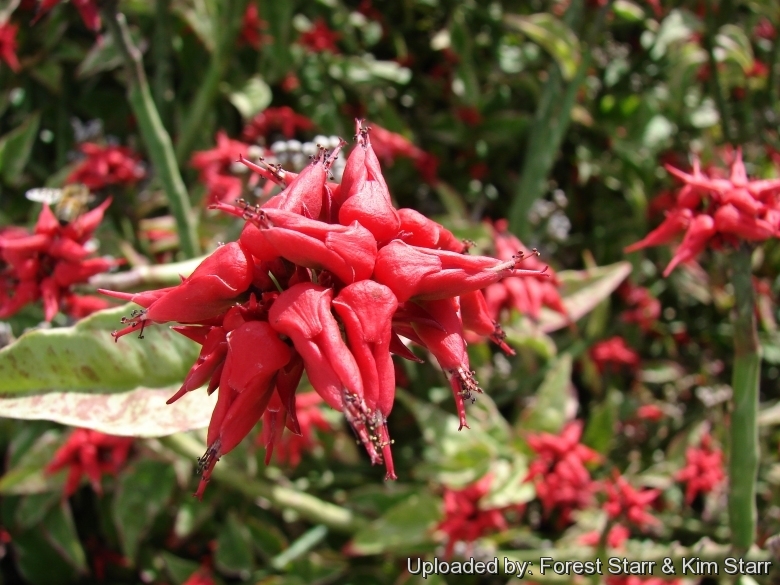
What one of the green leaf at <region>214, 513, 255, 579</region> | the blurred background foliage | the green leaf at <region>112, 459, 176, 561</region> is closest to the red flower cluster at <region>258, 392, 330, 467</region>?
the blurred background foliage

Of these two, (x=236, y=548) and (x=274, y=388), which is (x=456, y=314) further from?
(x=236, y=548)

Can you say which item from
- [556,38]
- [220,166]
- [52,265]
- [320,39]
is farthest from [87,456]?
[556,38]

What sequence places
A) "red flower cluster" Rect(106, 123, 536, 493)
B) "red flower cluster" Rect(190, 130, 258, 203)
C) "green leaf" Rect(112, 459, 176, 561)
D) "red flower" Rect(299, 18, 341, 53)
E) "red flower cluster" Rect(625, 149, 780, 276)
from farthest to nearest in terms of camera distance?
"red flower" Rect(299, 18, 341, 53)
"red flower cluster" Rect(190, 130, 258, 203)
"green leaf" Rect(112, 459, 176, 561)
"red flower cluster" Rect(625, 149, 780, 276)
"red flower cluster" Rect(106, 123, 536, 493)

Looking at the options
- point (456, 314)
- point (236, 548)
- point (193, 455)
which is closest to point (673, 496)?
point (236, 548)

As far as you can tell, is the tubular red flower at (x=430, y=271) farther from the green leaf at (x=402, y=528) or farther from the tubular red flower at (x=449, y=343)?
the green leaf at (x=402, y=528)

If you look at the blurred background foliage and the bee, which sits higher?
the bee

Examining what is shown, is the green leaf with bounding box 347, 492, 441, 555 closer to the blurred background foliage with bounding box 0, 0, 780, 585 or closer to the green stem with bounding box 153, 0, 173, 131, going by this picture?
the blurred background foliage with bounding box 0, 0, 780, 585
